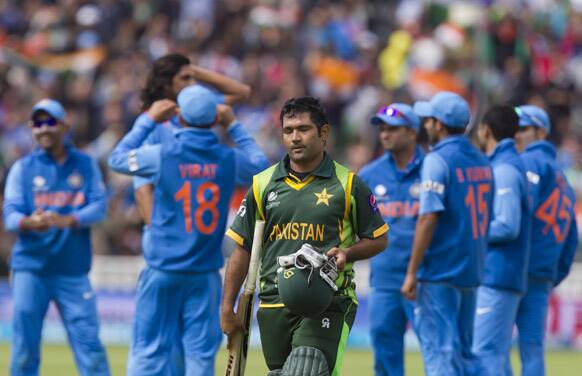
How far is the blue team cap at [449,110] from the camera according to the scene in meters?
11.0

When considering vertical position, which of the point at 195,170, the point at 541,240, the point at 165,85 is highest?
the point at 165,85

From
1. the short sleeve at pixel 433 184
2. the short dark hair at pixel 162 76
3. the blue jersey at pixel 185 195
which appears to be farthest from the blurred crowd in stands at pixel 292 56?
the blue jersey at pixel 185 195

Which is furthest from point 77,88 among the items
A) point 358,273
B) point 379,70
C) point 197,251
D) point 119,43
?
point 197,251

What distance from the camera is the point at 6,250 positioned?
20.1 m

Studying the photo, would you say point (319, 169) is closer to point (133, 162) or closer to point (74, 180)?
point (133, 162)

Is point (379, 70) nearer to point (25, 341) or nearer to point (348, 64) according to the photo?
point (348, 64)

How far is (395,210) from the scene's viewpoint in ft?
38.1

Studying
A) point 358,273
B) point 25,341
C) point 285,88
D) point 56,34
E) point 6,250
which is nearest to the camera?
point 25,341

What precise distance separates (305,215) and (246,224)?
44 centimetres

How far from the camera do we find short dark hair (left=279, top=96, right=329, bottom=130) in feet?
26.8

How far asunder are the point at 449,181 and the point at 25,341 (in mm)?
4011

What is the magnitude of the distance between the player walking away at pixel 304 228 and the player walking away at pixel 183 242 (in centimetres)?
207

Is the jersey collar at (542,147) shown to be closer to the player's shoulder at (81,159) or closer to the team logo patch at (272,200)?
the player's shoulder at (81,159)

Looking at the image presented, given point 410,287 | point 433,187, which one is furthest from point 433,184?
point 410,287
